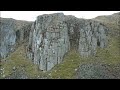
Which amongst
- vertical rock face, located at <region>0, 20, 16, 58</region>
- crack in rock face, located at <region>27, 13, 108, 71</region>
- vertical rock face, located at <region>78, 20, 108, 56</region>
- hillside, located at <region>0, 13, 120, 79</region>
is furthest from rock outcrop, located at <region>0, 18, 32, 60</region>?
vertical rock face, located at <region>78, 20, 108, 56</region>

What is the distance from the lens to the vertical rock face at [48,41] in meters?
69.8

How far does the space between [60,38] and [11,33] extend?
615 inches

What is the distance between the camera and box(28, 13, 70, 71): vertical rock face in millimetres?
69819

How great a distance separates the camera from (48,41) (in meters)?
71.1

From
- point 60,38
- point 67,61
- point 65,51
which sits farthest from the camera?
point 60,38

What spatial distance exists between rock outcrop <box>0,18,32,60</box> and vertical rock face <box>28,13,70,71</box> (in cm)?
511

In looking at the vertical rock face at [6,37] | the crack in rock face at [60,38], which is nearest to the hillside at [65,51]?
the crack in rock face at [60,38]

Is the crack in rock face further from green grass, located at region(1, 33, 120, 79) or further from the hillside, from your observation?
green grass, located at region(1, 33, 120, 79)

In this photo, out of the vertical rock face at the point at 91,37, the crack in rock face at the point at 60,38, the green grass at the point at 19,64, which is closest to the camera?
the green grass at the point at 19,64

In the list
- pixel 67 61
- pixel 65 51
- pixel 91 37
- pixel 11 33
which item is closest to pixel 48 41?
pixel 65 51

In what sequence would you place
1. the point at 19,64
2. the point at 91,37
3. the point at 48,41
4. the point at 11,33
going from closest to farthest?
the point at 19,64 < the point at 48,41 < the point at 91,37 < the point at 11,33

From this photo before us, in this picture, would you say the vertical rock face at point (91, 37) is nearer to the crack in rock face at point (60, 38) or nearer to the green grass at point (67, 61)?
the crack in rock face at point (60, 38)

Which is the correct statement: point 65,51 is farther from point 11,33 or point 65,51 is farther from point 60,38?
point 11,33
